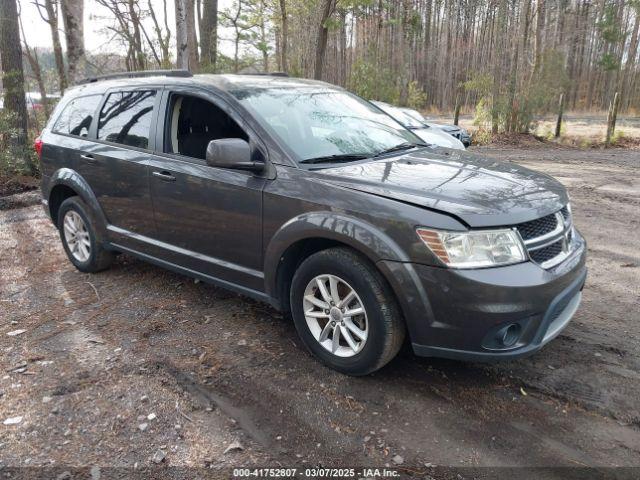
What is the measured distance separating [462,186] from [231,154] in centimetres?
143

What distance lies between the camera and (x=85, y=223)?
4.98 m

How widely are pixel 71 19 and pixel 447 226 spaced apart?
34.3 ft

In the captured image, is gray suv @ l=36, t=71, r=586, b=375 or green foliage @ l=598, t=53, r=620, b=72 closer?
gray suv @ l=36, t=71, r=586, b=375

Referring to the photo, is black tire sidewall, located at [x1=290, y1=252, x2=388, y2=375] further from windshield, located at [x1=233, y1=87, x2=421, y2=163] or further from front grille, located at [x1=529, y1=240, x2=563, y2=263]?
front grille, located at [x1=529, y1=240, x2=563, y2=263]

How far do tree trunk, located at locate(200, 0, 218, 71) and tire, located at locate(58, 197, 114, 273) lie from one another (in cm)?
1189

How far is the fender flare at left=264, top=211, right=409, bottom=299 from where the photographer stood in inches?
112

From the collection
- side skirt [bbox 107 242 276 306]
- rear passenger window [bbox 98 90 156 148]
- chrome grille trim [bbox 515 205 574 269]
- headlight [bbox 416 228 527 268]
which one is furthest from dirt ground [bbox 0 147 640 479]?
rear passenger window [bbox 98 90 156 148]

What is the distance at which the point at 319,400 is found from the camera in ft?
9.93

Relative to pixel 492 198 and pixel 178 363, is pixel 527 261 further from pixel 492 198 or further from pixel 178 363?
pixel 178 363

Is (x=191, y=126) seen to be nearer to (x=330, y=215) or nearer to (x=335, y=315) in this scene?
(x=330, y=215)

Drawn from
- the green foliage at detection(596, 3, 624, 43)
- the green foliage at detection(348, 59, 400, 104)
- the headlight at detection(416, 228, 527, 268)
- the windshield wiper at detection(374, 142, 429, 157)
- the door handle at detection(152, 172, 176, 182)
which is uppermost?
the green foliage at detection(596, 3, 624, 43)

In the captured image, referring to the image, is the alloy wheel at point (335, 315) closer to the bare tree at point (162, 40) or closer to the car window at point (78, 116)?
the car window at point (78, 116)

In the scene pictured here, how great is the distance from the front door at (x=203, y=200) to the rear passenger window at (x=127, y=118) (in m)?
0.24

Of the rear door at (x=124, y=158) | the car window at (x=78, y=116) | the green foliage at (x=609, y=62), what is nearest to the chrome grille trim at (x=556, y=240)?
the rear door at (x=124, y=158)
